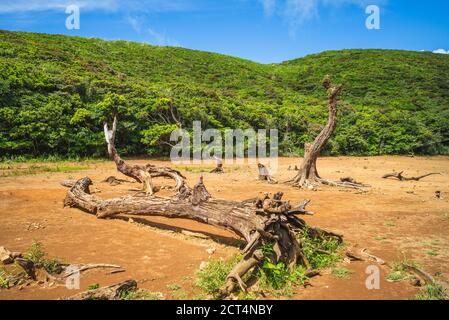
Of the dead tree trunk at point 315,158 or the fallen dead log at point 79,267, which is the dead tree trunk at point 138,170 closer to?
the dead tree trunk at point 315,158

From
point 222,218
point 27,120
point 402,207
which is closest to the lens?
point 222,218

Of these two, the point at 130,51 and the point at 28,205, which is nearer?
the point at 28,205

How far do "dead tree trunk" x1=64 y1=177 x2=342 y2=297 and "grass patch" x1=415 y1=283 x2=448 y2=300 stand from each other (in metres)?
1.51

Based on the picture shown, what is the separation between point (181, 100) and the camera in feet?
77.3

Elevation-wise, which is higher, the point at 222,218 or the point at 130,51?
the point at 130,51

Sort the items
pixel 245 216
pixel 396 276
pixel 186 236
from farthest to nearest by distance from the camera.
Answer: pixel 186 236 → pixel 245 216 → pixel 396 276

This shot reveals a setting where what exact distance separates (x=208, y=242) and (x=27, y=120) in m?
13.4

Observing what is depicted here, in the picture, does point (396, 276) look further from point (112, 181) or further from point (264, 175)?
point (112, 181)

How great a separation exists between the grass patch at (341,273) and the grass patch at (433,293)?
3.09 ft

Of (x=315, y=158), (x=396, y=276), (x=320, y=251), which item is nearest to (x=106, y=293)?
(x=320, y=251)

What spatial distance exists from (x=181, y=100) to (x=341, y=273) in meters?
19.4
